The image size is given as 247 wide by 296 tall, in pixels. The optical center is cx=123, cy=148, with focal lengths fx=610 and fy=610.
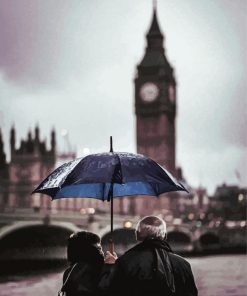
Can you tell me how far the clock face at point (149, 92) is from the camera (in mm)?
65075

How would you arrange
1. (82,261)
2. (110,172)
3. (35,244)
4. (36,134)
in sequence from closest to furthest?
(82,261), (110,172), (35,244), (36,134)

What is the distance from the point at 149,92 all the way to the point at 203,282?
1698 inches

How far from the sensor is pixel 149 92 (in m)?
65.8

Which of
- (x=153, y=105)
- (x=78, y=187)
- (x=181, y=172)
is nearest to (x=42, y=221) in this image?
(x=78, y=187)

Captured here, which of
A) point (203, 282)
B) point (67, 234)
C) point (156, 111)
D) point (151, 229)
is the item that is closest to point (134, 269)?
point (151, 229)

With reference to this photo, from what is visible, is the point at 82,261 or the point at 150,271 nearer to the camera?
the point at 150,271

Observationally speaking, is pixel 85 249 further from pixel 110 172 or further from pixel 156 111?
pixel 156 111

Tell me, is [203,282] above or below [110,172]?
below

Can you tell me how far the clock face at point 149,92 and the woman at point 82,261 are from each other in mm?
62155

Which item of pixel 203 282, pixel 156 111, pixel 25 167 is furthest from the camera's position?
pixel 156 111

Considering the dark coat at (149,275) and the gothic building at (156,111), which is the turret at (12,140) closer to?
the gothic building at (156,111)

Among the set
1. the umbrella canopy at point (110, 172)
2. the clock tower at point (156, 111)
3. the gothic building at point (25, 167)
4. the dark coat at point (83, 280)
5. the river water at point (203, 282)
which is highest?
the clock tower at point (156, 111)

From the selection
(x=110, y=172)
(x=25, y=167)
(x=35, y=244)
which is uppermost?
(x=25, y=167)

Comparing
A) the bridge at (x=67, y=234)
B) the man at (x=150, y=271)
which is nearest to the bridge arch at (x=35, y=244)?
the bridge at (x=67, y=234)
